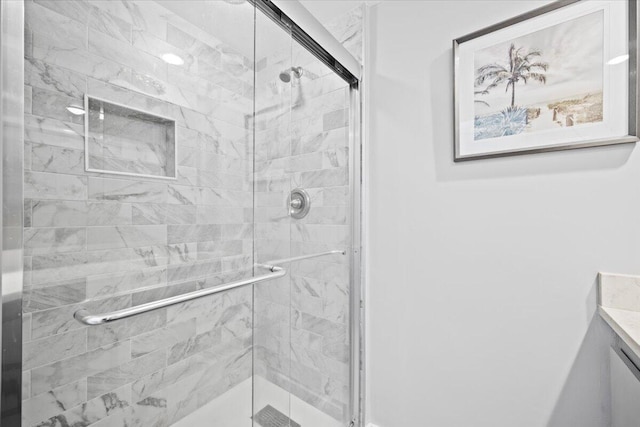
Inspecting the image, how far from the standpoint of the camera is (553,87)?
1.02 meters

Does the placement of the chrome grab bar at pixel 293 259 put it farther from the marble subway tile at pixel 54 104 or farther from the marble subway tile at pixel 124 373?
the marble subway tile at pixel 54 104

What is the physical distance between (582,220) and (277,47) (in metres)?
1.21

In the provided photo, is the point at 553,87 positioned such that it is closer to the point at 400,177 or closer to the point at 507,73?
the point at 507,73

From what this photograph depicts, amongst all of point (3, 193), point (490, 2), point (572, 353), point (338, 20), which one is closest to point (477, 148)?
point (490, 2)

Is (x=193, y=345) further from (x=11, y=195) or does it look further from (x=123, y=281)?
(x=11, y=195)

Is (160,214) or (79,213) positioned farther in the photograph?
(160,214)

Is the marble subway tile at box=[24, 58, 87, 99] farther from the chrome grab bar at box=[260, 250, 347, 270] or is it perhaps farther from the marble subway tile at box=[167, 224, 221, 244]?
the chrome grab bar at box=[260, 250, 347, 270]

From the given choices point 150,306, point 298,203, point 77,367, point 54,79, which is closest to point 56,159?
point 54,79

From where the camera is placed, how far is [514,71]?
3.59 ft

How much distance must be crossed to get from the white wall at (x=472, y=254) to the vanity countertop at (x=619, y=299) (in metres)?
0.03

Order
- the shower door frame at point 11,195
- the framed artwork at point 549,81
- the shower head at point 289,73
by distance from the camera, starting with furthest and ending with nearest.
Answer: the shower head at point 289,73 → the framed artwork at point 549,81 → the shower door frame at point 11,195

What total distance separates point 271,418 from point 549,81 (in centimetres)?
154

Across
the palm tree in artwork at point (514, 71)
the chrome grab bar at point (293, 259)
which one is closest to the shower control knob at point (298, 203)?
the chrome grab bar at point (293, 259)

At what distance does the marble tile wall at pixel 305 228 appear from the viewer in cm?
97
